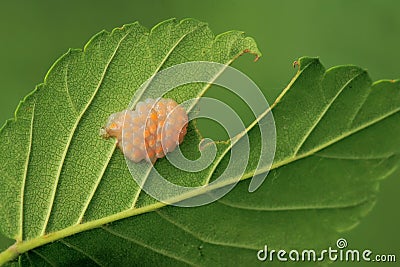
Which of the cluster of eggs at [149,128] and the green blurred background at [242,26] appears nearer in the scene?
the cluster of eggs at [149,128]

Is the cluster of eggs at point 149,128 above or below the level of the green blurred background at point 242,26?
below

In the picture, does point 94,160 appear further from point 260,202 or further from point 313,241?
point 313,241

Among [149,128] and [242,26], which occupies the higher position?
[242,26]

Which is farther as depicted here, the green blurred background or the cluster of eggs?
the green blurred background

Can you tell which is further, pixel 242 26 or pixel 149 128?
pixel 242 26
